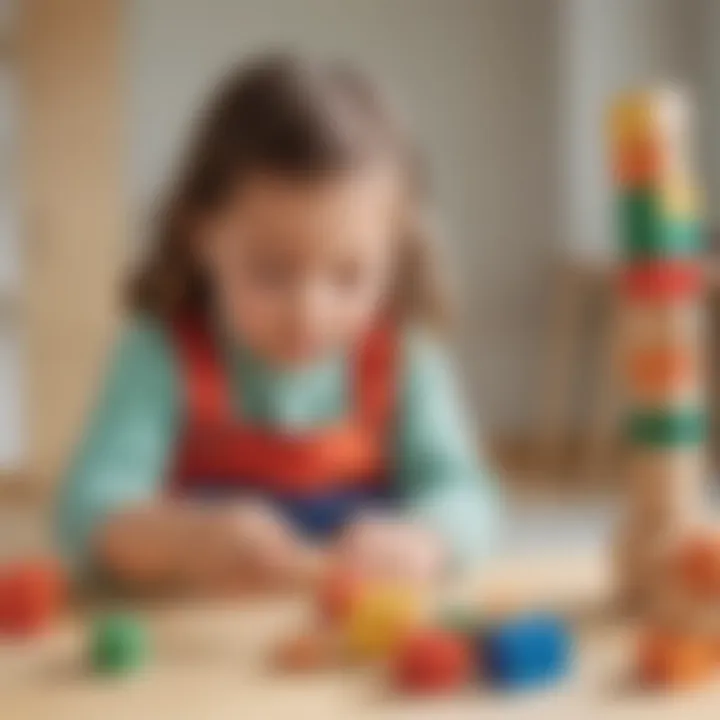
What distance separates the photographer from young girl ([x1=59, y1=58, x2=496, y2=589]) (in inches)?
25.8

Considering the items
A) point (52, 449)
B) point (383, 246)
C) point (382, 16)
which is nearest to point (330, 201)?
point (383, 246)

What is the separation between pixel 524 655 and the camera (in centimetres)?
45

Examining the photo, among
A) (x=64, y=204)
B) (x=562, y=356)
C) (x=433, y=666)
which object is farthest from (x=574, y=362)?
(x=433, y=666)

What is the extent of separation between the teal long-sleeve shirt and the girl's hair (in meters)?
0.03

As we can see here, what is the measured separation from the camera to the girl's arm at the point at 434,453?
721mm

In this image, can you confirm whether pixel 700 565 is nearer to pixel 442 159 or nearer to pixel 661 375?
pixel 661 375

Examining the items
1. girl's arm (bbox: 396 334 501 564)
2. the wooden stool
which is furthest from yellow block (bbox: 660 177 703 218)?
the wooden stool

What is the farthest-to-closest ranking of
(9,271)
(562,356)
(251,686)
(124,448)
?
(562,356), (9,271), (124,448), (251,686)

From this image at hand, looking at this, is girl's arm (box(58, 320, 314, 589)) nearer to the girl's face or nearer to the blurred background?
the girl's face

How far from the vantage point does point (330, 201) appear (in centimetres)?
67

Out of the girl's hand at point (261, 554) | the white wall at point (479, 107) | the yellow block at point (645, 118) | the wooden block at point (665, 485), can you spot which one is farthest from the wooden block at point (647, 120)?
the white wall at point (479, 107)

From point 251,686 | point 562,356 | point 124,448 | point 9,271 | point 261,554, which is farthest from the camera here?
point 562,356

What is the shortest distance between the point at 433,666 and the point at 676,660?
7cm

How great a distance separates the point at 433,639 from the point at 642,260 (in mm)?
161
